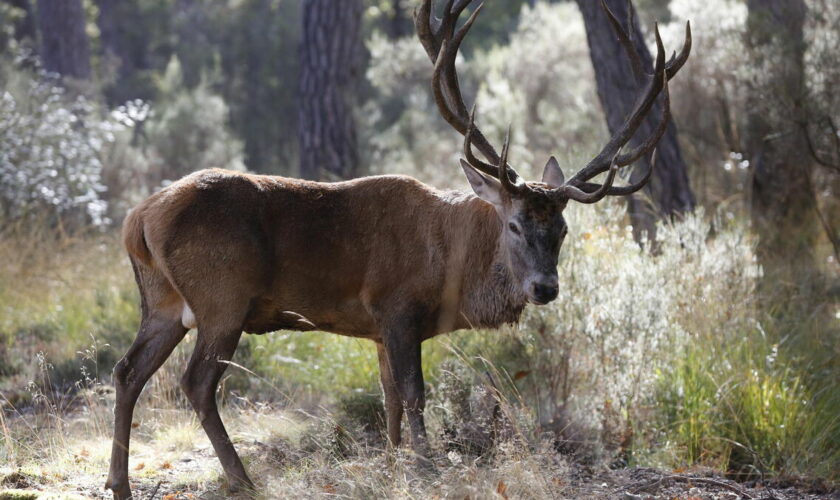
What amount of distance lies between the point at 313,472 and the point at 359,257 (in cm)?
136

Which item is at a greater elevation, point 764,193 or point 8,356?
point 764,193

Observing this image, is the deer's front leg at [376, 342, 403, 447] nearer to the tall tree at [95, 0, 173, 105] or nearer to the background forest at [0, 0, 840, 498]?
the background forest at [0, 0, 840, 498]

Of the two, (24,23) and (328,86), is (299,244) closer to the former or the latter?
(328,86)

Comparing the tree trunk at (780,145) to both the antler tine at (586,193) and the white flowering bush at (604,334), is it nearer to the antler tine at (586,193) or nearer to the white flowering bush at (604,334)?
the white flowering bush at (604,334)

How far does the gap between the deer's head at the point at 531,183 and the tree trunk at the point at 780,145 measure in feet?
13.8

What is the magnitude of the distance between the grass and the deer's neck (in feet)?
1.28

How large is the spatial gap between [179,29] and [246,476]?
1280 inches

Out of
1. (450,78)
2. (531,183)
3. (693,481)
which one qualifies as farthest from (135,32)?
(693,481)

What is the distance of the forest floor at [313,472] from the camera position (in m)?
5.11

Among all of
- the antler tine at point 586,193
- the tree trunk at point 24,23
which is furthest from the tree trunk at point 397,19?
the antler tine at point 586,193

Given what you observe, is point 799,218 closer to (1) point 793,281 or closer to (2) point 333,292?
(1) point 793,281

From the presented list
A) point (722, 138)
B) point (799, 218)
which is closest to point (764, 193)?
point (799, 218)

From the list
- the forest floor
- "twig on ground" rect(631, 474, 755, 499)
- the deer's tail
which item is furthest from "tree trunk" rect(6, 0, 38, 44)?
"twig on ground" rect(631, 474, 755, 499)

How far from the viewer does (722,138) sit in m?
13.6
